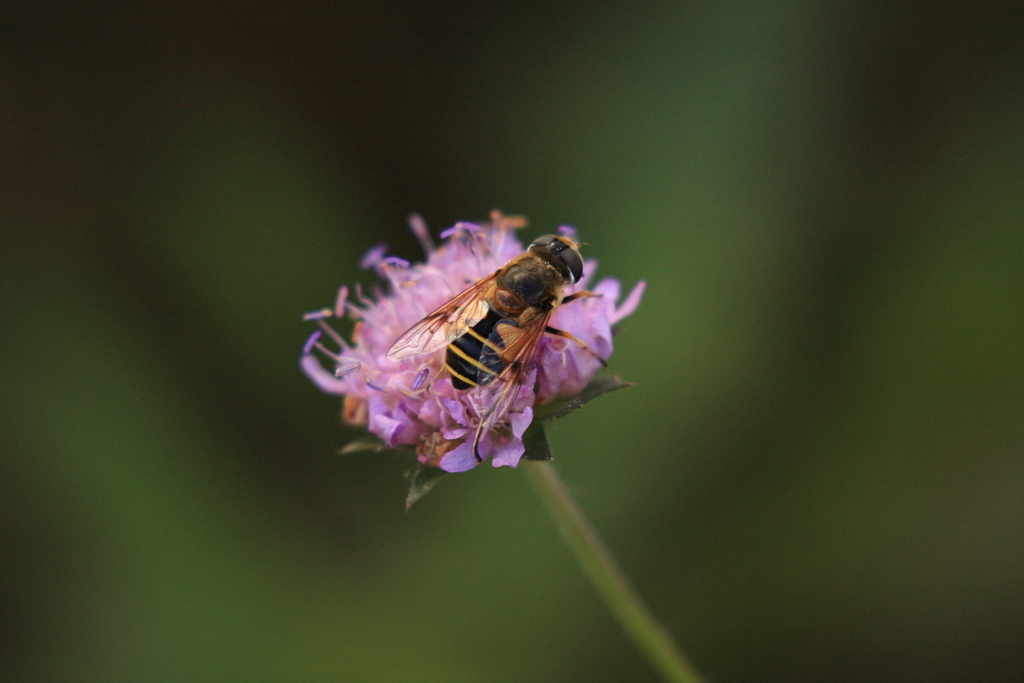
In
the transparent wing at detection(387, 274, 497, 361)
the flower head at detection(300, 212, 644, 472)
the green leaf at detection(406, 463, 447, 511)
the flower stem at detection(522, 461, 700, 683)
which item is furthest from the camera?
the flower stem at detection(522, 461, 700, 683)

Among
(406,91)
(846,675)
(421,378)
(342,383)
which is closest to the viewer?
(421,378)

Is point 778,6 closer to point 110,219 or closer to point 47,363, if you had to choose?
point 110,219

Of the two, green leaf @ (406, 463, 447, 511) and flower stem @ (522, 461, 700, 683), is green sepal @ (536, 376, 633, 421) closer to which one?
flower stem @ (522, 461, 700, 683)

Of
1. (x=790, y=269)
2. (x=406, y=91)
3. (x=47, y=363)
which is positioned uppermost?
(x=406, y=91)

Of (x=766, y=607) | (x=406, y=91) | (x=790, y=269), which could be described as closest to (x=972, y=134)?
(x=790, y=269)

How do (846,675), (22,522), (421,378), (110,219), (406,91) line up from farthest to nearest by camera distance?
1. (406,91)
2. (110,219)
3. (22,522)
4. (846,675)
5. (421,378)

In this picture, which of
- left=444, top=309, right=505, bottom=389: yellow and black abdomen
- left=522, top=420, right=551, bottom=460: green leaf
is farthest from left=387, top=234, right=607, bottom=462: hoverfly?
left=522, top=420, right=551, bottom=460: green leaf
